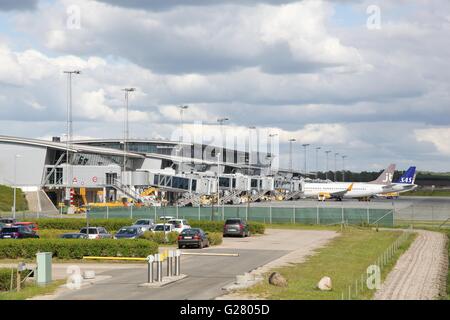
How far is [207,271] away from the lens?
3606 centimetres

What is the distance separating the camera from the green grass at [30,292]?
26986 mm

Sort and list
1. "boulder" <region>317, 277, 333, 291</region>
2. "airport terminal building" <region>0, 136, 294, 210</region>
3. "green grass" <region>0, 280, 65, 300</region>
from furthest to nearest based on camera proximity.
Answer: "airport terminal building" <region>0, 136, 294, 210</region> → "boulder" <region>317, 277, 333, 291</region> → "green grass" <region>0, 280, 65, 300</region>

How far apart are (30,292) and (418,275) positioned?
17688mm

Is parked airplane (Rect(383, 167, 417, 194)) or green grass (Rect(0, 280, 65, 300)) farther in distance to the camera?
parked airplane (Rect(383, 167, 417, 194))

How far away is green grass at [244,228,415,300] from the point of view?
90.0ft

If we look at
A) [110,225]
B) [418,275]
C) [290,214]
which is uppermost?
[290,214]

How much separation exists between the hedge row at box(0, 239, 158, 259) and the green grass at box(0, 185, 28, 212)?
213 feet

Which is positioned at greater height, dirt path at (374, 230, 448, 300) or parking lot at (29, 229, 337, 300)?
parking lot at (29, 229, 337, 300)

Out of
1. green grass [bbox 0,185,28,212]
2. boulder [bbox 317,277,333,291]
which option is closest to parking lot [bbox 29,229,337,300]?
boulder [bbox 317,277,333,291]

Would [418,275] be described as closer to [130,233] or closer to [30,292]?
[30,292]

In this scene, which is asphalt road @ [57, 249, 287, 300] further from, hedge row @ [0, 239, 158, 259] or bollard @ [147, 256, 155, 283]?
hedge row @ [0, 239, 158, 259]

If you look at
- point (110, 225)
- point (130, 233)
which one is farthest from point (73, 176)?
point (130, 233)

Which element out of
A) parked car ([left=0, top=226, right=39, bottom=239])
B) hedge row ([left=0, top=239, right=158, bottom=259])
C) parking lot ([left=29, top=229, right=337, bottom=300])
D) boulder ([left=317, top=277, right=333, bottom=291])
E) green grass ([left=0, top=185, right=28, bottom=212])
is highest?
green grass ([left=0, top=185, right=28, bottom=212])
